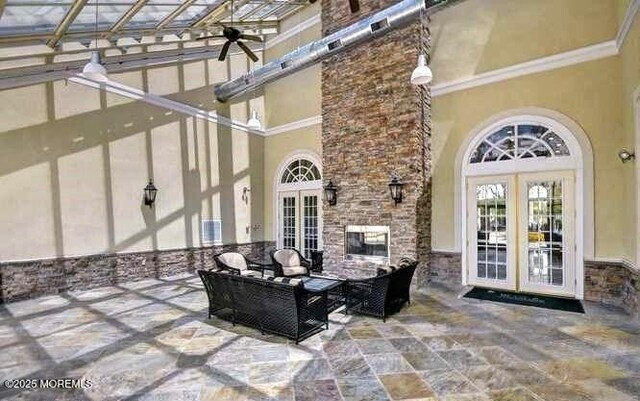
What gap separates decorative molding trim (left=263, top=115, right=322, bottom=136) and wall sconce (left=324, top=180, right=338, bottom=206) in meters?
2.08

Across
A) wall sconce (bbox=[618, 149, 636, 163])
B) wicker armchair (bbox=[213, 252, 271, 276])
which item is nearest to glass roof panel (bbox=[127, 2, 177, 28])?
wicker armchair (bbox=[213, 252, 271, 276])

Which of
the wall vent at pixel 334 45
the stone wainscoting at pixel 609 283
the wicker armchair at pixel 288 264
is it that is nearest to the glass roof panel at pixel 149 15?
the wall vent at pixel 334 45

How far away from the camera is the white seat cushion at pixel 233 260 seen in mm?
6771

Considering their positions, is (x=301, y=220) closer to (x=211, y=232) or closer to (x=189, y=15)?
(x=211, y=232)

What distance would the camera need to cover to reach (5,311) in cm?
563

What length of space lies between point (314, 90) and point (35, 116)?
19.9 feet

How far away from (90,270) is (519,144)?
8.54m

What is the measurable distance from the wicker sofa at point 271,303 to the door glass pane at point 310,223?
15.7 feet

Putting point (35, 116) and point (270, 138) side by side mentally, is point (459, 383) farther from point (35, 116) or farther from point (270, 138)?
point (270, 138)

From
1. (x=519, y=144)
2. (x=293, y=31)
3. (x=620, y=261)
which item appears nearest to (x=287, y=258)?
(x=519, y=144)

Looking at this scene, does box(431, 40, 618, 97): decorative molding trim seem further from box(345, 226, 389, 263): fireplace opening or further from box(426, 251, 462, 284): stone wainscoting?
box(426, 251, 462, 284): stone wainscoting

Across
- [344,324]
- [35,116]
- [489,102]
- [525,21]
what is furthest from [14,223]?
[525,21]

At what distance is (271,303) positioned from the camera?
14.4 ft

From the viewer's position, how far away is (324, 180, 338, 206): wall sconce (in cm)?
826
